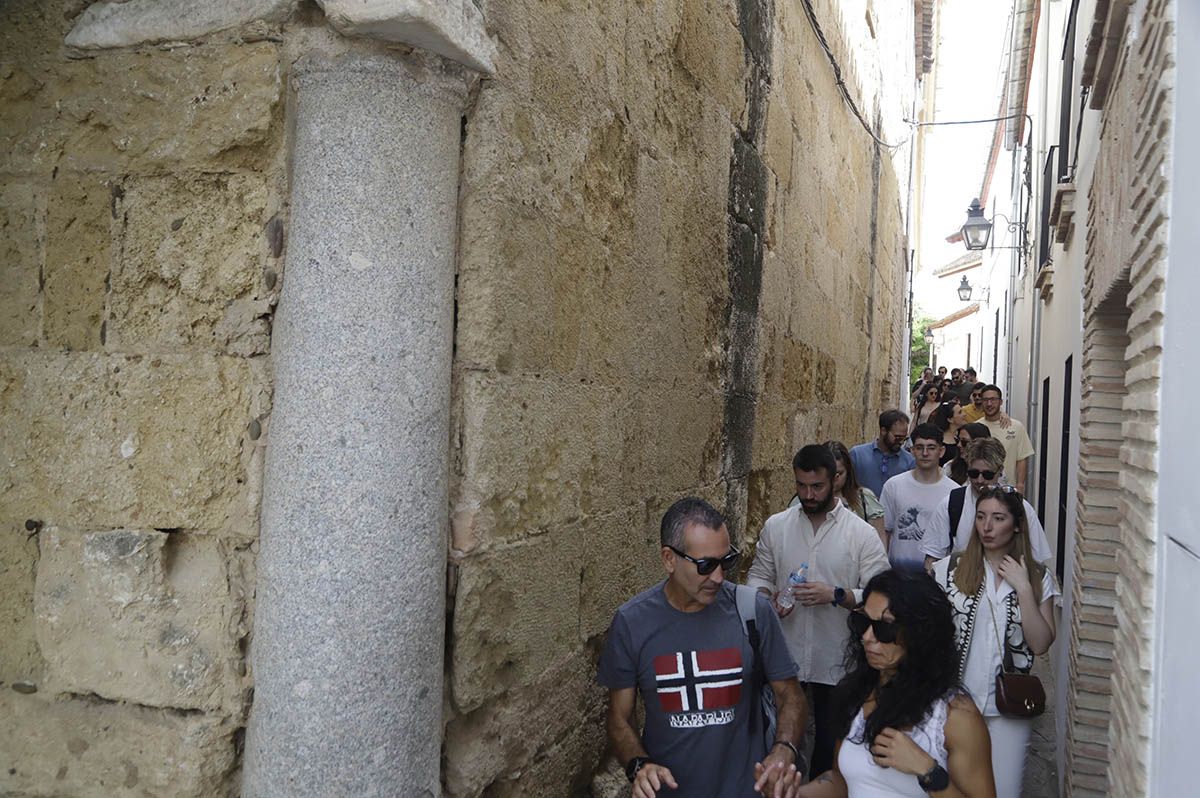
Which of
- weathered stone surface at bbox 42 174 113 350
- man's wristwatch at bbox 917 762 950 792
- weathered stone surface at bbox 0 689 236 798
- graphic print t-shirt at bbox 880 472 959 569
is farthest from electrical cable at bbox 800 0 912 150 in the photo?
weathered stone surface at bbox 0 689 236 798

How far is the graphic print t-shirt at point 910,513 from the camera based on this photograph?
5566mm

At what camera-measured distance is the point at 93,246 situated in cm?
273

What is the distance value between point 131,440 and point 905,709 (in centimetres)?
204

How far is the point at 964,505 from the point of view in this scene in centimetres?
525

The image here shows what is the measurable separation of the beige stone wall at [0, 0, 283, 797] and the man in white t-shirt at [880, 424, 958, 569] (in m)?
3.81

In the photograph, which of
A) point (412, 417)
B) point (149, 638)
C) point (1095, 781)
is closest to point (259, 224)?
point (412, 417)

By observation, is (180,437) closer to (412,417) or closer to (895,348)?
(412,417)

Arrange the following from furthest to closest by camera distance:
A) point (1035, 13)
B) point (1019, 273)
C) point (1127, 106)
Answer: point (1019, 273), point (1035, 13), point (1127, 106)

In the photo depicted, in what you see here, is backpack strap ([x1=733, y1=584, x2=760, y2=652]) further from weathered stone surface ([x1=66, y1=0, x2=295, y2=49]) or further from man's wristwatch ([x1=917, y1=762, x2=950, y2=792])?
weathered stone surface ([x1=66, y1=0, x2=295, y2=49])

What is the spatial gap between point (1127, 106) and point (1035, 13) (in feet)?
43.4

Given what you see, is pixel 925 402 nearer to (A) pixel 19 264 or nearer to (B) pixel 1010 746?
(B) pixel 1010 746

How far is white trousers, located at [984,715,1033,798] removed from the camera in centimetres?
347

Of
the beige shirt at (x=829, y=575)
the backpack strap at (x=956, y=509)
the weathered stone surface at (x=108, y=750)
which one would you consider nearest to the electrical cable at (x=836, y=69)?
the backpack strap at (x=956, y=509)

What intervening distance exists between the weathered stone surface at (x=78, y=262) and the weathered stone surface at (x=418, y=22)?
0.77 metres
